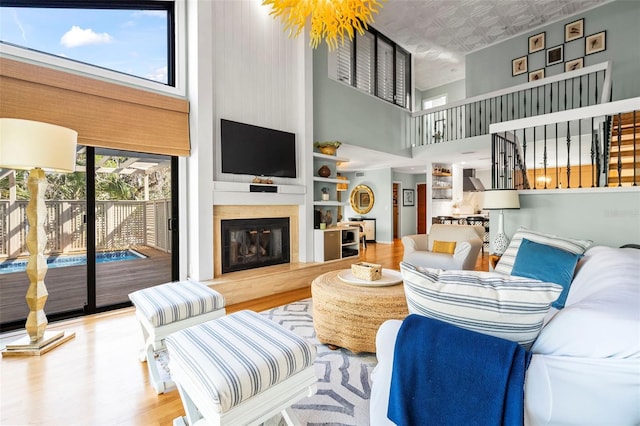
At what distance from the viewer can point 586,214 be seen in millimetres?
3004

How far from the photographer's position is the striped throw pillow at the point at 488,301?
0.92 metres

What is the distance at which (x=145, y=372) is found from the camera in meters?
2.06

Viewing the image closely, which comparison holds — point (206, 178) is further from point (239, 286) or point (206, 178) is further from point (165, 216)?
point (239, 286)

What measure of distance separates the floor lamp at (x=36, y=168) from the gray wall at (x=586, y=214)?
4507 mm

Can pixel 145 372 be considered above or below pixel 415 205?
below

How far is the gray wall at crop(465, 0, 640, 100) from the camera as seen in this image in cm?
539

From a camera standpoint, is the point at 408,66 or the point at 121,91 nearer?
the point at 121,91

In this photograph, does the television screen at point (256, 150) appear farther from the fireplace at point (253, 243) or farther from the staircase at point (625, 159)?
the staircase at point (625, 159)

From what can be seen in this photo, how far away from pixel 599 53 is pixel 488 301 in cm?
759

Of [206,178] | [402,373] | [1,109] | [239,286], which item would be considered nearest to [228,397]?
[402,373]

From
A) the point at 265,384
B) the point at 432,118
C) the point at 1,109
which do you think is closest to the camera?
the point at 265,384

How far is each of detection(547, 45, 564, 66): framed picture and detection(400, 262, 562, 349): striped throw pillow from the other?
24.8 feet

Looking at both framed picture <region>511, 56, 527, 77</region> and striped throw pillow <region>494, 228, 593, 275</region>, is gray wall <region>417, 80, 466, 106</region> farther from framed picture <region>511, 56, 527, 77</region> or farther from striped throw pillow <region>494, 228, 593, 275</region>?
striped throw pillow <region>494, 228, 593, 275</region>

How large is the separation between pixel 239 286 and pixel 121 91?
2491mm
